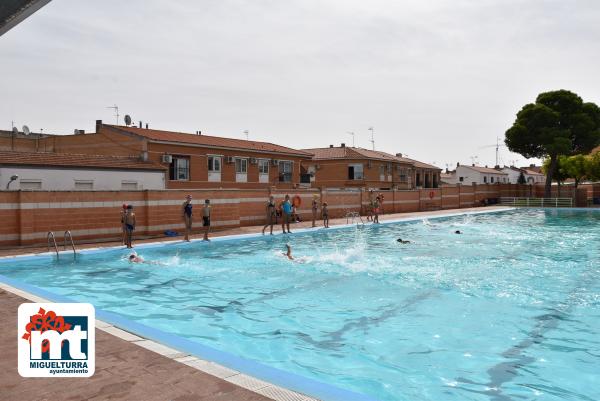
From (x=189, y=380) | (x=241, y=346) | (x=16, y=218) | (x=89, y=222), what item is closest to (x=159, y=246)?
(x=89, y=222)

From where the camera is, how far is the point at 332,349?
717 cm

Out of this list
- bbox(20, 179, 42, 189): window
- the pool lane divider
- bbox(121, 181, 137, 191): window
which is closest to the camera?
the pool lane divider

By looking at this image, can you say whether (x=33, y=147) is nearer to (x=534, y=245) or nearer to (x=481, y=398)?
(x=534, y=245)

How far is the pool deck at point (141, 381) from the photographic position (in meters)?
4.25

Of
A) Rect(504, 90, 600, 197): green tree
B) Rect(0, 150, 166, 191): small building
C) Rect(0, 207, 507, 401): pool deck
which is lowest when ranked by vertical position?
Rect(0, 207, 507, 401): pool deck

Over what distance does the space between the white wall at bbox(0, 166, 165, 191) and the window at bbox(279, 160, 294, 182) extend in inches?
516

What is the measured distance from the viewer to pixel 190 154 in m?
31.8

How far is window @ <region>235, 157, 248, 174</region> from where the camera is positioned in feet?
116

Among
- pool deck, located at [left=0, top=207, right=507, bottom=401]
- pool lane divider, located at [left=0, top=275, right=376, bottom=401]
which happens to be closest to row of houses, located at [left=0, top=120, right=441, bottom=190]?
pool lane divider, located at [left=0, top=275, right=376, bottom=401]

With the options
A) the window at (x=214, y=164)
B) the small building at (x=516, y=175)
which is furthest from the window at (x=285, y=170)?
the small building at (x=516, y=175)

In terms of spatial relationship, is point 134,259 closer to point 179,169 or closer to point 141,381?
point 141,381

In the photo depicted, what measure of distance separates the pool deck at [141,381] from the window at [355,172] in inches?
1707

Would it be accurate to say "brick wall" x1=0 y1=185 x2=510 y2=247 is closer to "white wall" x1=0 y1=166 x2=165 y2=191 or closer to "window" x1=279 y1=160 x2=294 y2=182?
"white wall" x1=0 y1=166 x2=165 y2=191

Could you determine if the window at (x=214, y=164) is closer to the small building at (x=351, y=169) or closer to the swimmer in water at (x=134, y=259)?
the small building at (x=351, y=169)
